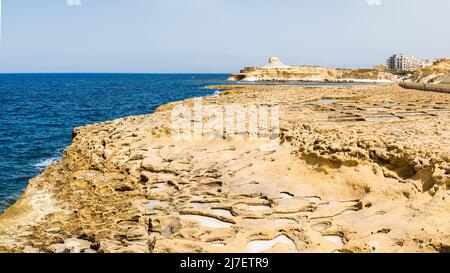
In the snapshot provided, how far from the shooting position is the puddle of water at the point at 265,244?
650 cm

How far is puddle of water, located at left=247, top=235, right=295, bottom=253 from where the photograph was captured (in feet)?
21.3

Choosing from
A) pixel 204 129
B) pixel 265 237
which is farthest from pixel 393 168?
pixel 204 129

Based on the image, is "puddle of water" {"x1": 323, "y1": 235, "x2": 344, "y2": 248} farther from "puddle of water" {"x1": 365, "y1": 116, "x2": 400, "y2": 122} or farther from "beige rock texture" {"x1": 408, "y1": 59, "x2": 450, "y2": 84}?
"beige rock texture" {"x1": 408, "y1": 59, "x2": 450, "y2": 84}

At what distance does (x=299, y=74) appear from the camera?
12025 centimetres

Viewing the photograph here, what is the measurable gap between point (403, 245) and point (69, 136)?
2398cm

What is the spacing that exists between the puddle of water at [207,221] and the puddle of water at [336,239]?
1.64 m

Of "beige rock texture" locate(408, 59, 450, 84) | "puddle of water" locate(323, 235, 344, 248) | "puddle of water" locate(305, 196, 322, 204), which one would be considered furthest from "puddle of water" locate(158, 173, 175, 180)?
"beige rock texture" locate(408, 59, 450, 84)

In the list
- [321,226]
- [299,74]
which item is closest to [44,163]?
[321,226]

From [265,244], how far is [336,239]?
1049mm

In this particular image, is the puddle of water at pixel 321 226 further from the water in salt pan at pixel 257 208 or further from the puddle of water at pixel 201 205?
the puddle of water at pixel 201 205

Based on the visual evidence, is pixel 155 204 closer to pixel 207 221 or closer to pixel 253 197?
pixel 207 221

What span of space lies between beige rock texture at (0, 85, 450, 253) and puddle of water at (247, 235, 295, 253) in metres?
0.03

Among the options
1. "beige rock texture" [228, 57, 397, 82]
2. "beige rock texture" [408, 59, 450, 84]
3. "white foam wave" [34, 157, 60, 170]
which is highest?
"beige rock texture" [408, 59, 450, 84]

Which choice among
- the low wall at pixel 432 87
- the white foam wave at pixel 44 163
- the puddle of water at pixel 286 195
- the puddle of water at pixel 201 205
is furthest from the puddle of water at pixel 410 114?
the white foam wave at pixel 44 163
